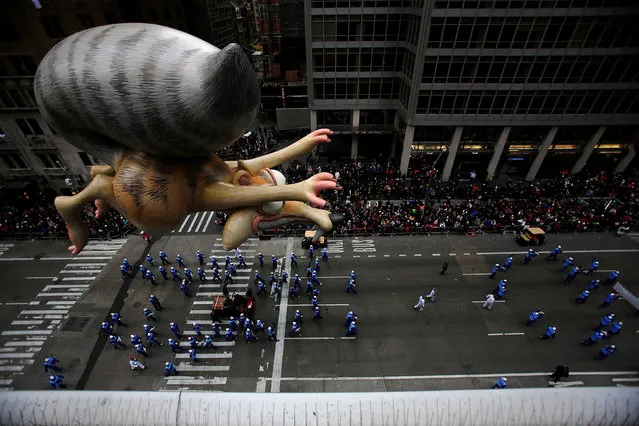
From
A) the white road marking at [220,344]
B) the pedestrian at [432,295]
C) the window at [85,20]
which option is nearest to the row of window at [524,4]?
the pedestrian at [432,295]

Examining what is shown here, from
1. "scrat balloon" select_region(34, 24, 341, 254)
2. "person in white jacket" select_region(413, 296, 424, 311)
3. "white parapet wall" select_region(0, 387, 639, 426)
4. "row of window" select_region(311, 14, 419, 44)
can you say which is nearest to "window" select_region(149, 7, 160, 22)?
"row of window" select_region(311, 14, 419, 44)

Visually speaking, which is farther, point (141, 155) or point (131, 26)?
point (141, 155)

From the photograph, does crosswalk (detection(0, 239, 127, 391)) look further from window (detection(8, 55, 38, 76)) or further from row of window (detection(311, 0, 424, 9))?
row of window (detection(311, 0, 424, 9))

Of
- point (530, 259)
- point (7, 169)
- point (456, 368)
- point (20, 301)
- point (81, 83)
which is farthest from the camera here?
point (7, 169)

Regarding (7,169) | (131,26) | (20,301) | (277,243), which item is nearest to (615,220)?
(277,243)

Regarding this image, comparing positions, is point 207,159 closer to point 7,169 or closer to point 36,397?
point 36,397

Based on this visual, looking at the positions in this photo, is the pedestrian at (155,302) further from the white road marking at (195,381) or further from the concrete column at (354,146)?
the concrete column at (354,146)

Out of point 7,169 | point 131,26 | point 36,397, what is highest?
point 131,26

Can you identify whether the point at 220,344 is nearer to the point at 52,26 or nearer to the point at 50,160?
the point at 52,26
